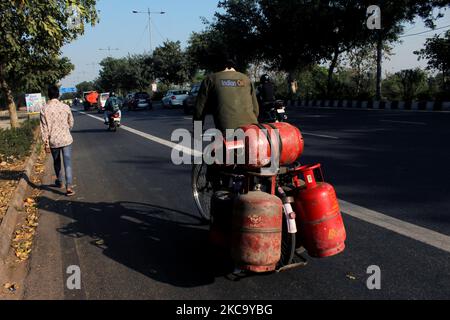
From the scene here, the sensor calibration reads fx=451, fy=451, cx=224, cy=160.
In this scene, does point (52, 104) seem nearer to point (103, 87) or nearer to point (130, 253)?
point (130, 253)

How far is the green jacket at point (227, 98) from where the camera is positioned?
4277mm

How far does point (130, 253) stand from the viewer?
4.41m

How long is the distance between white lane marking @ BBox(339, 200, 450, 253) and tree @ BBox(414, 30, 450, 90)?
69.8 ft

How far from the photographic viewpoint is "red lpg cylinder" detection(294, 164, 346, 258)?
336cm

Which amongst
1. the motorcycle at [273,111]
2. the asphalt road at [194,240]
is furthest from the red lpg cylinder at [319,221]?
the motorcycle at [273,111]

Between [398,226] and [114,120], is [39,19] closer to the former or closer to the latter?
[398,226]

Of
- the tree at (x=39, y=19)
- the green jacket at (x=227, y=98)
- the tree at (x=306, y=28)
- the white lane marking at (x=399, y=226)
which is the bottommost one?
the white lane marking at (x=399, y=226)

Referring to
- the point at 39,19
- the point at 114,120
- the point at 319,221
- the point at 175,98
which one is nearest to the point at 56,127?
the point at 39,19

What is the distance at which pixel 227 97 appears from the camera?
4289 mm

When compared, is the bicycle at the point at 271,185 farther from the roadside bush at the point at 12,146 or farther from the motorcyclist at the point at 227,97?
the roadside bush at the point at 12,146

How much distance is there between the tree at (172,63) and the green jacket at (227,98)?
57.3m

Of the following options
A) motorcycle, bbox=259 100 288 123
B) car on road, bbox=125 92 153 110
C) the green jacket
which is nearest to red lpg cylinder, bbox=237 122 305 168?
the green jacket

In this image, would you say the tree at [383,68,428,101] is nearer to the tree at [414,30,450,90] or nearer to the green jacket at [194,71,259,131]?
the tree at [414,30,450,90]
